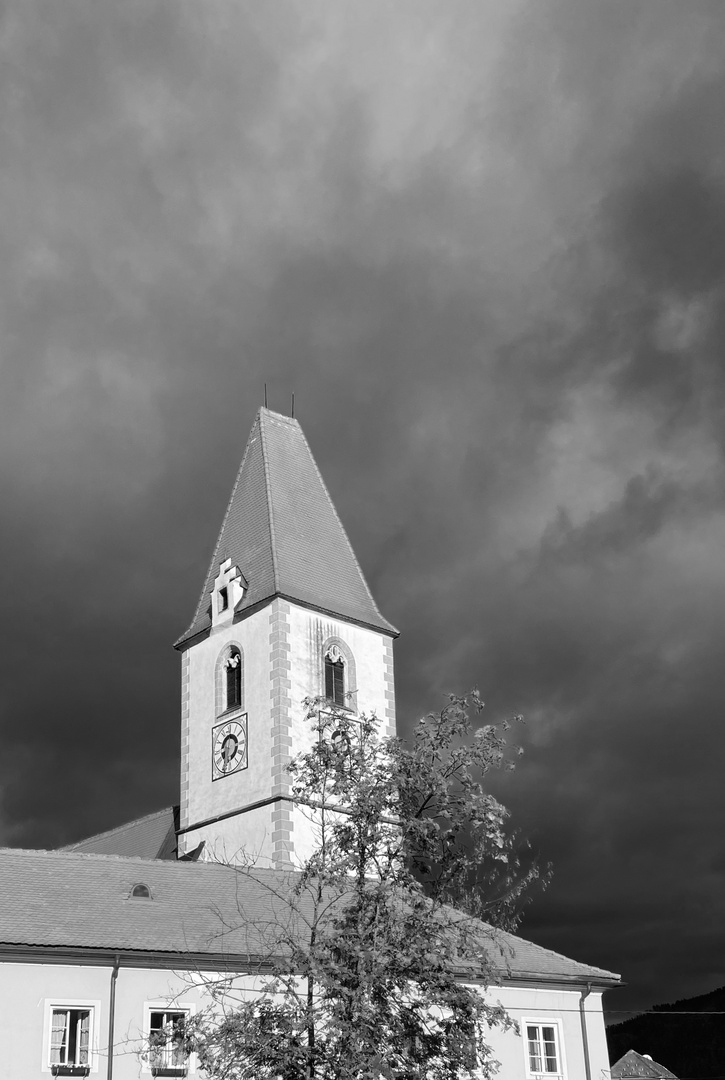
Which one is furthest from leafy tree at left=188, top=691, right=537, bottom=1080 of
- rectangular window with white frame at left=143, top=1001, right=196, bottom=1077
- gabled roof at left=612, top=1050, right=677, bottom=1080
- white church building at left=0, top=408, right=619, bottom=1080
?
gabled roof at left=612, top=1050, right=677, bottom=1080

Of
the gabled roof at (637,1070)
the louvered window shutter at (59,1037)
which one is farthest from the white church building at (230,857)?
the gabled roof at (637,1070)

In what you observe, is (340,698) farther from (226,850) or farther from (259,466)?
(259,466)

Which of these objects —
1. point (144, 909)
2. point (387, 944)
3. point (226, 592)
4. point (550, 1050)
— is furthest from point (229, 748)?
point (387, 944)

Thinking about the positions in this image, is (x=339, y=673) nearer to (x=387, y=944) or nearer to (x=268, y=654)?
(x=268, y=654)

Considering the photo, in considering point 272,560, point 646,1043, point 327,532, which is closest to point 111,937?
point 272,560

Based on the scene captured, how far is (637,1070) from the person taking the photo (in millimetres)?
72562

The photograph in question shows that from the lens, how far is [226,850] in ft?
113

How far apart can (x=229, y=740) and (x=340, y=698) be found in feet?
10.8

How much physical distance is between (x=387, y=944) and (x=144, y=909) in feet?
36.5

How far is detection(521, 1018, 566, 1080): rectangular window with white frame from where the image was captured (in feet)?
91.6

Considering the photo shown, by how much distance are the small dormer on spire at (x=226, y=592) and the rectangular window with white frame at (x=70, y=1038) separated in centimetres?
1556

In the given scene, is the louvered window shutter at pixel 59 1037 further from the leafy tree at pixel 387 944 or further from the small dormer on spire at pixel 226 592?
the small dormer on spire at pixel 226 592

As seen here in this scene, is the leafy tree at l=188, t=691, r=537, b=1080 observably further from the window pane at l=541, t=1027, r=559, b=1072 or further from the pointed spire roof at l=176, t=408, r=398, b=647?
the pointed spire roof at l=176, t=408, r=398, b=647

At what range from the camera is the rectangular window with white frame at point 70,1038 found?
22.5 metres
